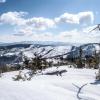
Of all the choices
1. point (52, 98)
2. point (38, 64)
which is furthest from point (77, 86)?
point (38, 64)

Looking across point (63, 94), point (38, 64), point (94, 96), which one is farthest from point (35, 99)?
point (38, 64)

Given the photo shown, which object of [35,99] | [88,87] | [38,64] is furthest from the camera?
[38,64]

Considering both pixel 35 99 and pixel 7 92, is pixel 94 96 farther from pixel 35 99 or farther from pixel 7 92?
pixel 7 92

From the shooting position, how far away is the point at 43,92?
4.75 metres

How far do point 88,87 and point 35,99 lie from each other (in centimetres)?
149

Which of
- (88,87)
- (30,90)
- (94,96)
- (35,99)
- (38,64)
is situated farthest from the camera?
(38,64)

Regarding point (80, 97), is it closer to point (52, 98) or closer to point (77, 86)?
point (52, 98)

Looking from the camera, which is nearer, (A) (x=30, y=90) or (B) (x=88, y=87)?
(A) (x=30, y=90)

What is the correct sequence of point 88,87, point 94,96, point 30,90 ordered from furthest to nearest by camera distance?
point 88,87, point 30,90, point 94,96

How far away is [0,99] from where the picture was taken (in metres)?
4.38

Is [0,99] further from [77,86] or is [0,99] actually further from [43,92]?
[77,86]

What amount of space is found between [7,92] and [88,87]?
1765 mm

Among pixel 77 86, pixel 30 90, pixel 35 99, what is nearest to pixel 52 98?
pixel 35 99

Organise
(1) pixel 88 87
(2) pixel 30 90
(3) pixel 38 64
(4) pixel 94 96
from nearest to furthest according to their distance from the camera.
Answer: (4) pixel 94 96 < (2) pixel 30 90 < (1) pixel 88 87 < (3) pixel 38 64
